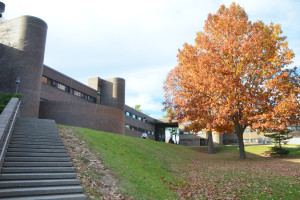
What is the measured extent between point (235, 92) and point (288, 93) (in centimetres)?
382

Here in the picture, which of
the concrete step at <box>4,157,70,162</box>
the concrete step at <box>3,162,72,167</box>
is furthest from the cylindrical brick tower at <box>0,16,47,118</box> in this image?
the concrete step at <box>3,162,72,167</box>

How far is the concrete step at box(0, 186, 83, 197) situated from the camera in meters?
6.49

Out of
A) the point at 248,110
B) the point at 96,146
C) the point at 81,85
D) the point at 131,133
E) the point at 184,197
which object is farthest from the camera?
the point at 131,133

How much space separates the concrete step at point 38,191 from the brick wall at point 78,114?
18541 millimetres

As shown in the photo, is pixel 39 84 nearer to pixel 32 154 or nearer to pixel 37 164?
pixel 32 154

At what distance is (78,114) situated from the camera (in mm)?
25531

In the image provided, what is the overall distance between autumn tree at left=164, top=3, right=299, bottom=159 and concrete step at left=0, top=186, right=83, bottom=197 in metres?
12.0

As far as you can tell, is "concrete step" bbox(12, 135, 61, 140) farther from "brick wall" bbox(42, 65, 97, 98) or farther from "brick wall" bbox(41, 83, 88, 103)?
"brick wall" bbox(42, 65, 97, 98)

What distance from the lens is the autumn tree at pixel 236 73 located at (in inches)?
647

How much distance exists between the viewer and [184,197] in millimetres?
8797

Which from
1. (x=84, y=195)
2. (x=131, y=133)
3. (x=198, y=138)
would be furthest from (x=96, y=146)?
(x=198, y=138)

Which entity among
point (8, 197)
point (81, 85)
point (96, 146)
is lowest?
point (8, 197)

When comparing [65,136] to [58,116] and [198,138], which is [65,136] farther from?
[198,138]

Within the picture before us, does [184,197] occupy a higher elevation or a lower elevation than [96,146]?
lower
